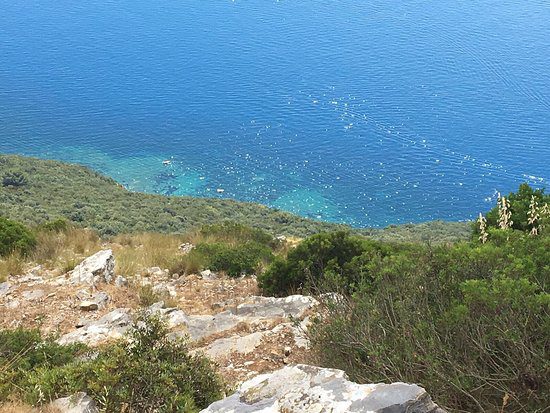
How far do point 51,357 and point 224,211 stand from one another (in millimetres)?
27844

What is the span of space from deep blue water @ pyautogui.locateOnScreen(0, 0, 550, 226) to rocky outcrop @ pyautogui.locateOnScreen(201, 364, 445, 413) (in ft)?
111

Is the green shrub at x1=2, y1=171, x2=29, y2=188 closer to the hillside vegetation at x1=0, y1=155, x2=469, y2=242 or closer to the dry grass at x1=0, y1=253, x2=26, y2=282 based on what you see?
the hillside vegetation at x1=0, y1=155, x2=469, y2=242

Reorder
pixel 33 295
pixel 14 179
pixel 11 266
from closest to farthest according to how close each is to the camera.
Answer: pixel 33 295 < pixel 11 266 < pixel 14 179

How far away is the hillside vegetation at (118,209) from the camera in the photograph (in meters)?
26.9

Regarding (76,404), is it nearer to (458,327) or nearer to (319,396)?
(319,396)

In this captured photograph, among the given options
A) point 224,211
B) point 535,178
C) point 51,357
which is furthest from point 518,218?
point 535,178

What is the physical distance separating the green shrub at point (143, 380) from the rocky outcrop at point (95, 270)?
430 centimetres

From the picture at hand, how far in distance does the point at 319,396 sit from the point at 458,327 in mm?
1121

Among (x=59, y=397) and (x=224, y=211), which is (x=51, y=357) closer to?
(x=59, y=397)

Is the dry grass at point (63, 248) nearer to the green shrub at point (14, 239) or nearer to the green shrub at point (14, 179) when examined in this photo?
Result: the green shrub at point (14, 239)

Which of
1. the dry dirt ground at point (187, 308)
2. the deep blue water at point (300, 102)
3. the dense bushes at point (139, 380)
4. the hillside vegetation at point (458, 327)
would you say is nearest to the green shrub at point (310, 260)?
the dry dirt ground at point (187, 308)

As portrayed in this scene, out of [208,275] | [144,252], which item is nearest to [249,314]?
[208,275]

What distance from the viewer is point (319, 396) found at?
144 inches

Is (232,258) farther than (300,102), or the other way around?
(300,102)
